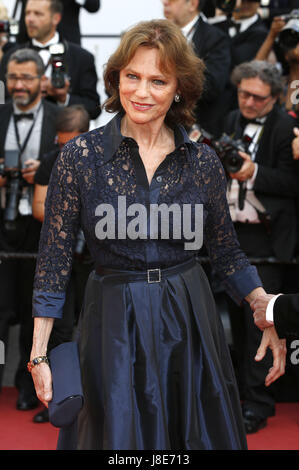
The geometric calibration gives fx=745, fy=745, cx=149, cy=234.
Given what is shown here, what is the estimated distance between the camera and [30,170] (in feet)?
14.0

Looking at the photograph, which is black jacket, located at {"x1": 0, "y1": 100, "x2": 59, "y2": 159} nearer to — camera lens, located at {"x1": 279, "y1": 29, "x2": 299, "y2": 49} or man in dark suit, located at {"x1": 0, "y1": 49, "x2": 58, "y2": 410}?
man in dark suit, located at {"x1": 0, "y1": 49, "x2": 58, "y2": 410}

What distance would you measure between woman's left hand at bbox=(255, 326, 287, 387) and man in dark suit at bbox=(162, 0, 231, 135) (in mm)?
2433

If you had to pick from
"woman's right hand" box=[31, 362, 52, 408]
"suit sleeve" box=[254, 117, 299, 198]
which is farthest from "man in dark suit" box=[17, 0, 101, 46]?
"woman's right hand" box=[31, 362, 52, 408]

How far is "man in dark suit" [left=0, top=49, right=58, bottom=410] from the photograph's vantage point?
4.33 m

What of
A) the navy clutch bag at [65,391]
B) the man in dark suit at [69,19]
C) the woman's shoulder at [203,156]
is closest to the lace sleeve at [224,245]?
the woman's shoulder at [203,156]

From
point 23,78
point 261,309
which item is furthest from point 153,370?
point 23,78

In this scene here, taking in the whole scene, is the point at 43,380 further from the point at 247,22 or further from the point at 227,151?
the point at 247,22

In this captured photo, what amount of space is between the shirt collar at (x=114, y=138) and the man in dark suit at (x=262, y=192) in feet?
5.46

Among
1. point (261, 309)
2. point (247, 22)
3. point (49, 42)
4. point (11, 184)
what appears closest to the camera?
point (261, 309)

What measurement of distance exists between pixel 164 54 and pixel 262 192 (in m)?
2.04

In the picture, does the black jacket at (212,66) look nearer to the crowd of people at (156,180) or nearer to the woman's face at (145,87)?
the crowd of people at (156,180)

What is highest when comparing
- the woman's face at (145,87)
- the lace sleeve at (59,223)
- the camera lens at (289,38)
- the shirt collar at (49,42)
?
the shirt collar at (49,42)

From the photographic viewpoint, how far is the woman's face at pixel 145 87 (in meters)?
2.33

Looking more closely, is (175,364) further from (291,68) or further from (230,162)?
(291,68)
